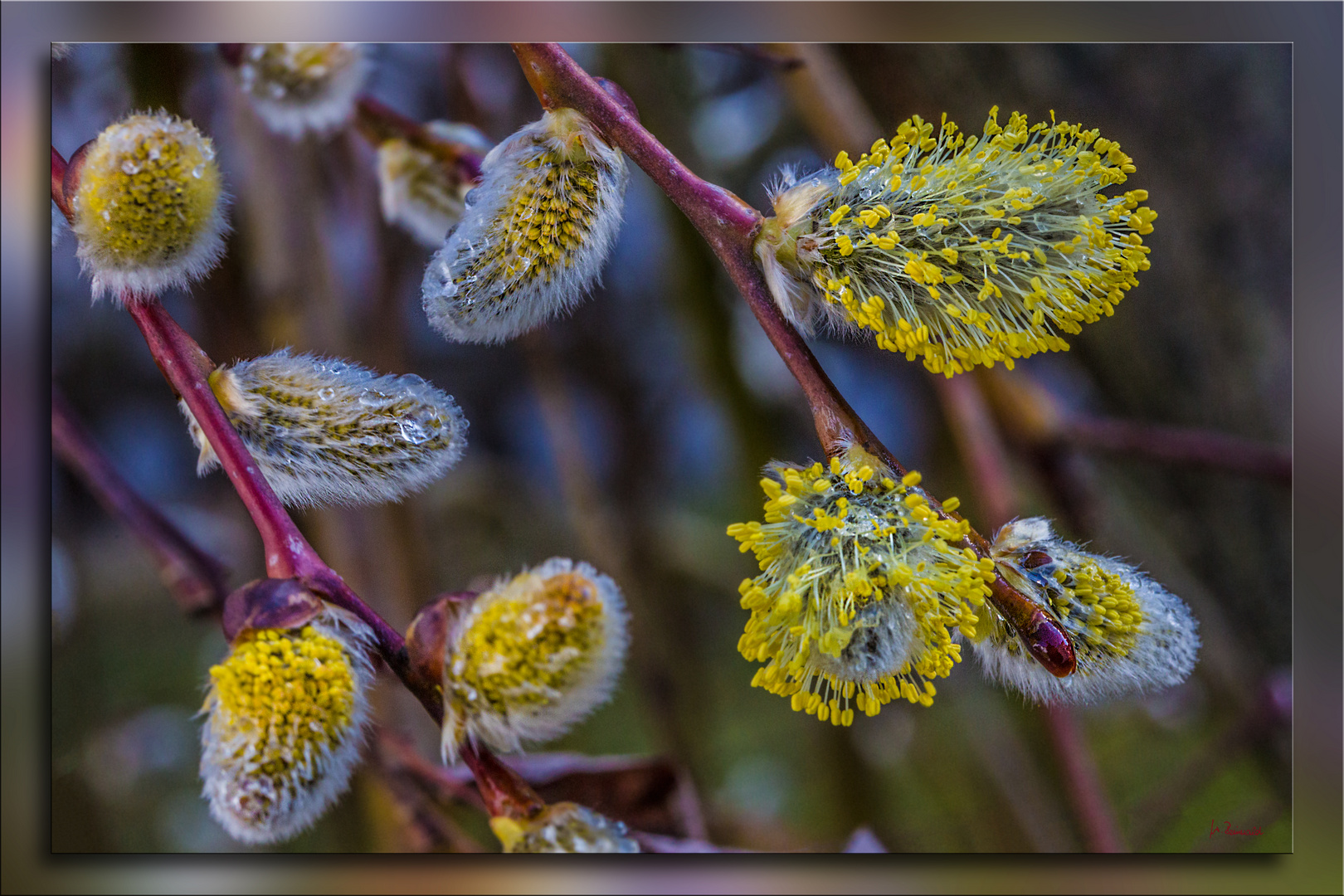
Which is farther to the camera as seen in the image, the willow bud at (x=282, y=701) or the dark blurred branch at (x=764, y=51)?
the dark blurred branch at (x=764, y=51)

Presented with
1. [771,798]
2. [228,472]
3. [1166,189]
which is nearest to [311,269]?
[228,472]

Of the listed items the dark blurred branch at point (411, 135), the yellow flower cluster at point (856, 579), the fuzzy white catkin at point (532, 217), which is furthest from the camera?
the dark blurred branch at point (411, 135)

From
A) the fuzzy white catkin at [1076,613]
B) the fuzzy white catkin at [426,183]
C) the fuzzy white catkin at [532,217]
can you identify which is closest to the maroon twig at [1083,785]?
the fuzzy white catkin at [1076,613]

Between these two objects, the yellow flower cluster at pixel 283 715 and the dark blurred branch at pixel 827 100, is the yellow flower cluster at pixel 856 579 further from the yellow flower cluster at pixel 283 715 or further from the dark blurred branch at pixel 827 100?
the dark blurred branch at pixel 827 100

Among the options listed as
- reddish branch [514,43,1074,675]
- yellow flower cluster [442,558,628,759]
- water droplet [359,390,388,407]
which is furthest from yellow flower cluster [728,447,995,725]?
water droplet [359,390,388,407]

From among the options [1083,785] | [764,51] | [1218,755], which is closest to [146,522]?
[764,51]

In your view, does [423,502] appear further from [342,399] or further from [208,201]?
[208,201]
